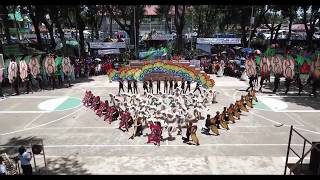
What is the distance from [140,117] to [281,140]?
5.98 metres

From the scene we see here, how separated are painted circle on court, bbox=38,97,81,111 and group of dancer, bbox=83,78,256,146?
42.7 inches

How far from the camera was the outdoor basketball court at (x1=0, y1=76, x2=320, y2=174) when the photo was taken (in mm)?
12172

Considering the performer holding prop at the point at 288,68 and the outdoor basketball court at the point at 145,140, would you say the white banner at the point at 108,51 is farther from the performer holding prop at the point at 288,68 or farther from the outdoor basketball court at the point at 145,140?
the performer holding prop at the point at 288,68

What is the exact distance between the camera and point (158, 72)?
24.0 metres

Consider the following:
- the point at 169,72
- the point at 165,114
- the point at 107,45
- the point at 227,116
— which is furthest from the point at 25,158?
the point at 107,45

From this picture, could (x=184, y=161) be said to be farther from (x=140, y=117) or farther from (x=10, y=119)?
(x=10, y=119)

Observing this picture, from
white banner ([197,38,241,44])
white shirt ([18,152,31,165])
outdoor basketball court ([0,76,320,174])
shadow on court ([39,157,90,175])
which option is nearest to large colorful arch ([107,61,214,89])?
outdoor basketball court ([0,76,320,174])

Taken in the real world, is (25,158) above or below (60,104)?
above

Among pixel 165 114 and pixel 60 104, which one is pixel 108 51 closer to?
pixel 60 104

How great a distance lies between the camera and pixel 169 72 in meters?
23.9

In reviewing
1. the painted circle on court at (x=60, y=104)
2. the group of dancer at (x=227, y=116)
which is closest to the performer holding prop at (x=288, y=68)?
the group of dancer at (x=227, y=116)

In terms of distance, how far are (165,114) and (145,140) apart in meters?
2.02

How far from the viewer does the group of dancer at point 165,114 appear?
14789 millimetres

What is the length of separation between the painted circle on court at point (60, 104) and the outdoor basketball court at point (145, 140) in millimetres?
56
